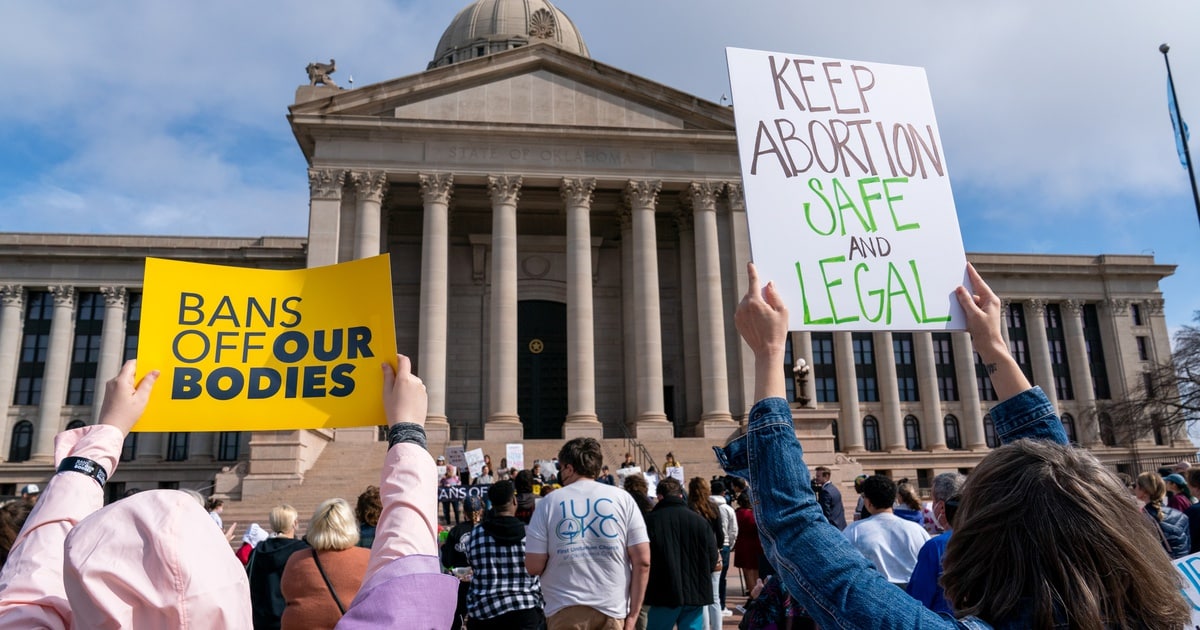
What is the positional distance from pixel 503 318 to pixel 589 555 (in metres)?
28.4

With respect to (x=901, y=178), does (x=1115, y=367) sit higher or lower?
higher

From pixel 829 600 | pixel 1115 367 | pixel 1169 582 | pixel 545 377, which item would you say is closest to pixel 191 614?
pixel 829 600

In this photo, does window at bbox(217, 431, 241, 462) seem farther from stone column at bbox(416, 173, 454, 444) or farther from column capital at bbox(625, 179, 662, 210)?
column capital at bbox(625, 179, 662, 210)

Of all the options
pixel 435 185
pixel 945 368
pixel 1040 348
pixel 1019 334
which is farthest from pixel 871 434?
pixel 435 185

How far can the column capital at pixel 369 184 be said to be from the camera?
34.0 metres

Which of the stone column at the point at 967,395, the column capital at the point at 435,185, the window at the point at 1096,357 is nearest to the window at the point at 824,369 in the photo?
the stone column at the point at 967,395

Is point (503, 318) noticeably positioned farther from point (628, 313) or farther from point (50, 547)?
point (50, 547)

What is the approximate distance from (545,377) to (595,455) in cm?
3317

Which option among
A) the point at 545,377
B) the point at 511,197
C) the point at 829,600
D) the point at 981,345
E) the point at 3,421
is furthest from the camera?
the point at 3,421

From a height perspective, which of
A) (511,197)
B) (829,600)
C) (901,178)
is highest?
(511,197)

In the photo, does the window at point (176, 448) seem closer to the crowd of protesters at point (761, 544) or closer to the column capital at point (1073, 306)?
the crowd of protesters at point (761, 544)

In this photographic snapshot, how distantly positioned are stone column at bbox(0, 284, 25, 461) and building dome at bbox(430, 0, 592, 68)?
31597 millimetres

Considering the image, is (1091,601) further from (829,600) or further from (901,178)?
(901,178)

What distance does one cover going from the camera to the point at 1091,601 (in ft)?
5.43
